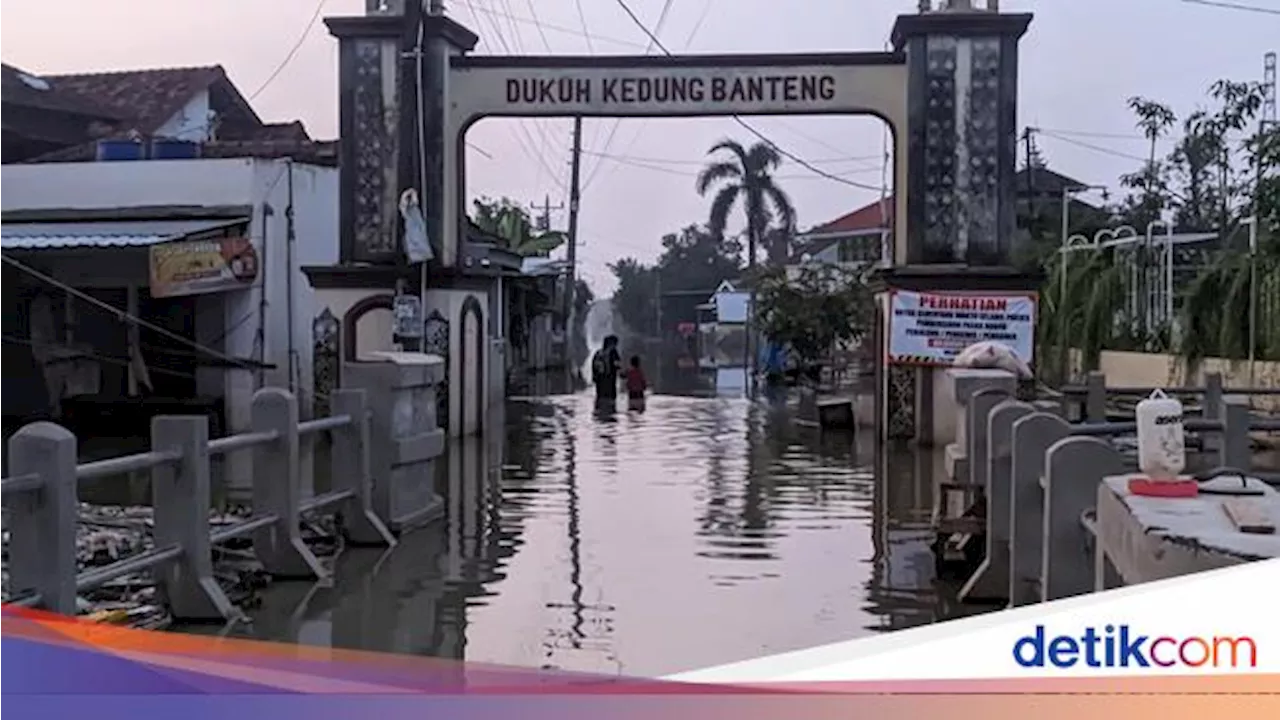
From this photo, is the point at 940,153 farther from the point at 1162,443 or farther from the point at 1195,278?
the point at 1162,443

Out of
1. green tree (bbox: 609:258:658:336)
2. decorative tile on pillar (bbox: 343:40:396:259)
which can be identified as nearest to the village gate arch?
decorative tile on pillar (bbox: 343:40:396:259)

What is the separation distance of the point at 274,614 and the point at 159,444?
0.93 meters

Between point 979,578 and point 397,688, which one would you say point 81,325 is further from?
point 397,688

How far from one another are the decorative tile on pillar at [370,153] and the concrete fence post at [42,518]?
1130cm

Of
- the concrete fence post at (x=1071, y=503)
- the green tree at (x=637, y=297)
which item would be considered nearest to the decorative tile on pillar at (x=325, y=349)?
the concrete fence post at (x=1071, y=503)

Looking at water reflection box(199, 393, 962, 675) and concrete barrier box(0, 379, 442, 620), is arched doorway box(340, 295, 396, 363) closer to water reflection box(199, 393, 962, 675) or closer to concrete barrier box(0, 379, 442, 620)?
water reflection box(199, 393, 962, 675)

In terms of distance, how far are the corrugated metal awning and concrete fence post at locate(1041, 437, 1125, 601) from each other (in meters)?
9.20

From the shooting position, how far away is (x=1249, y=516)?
329 centimetres

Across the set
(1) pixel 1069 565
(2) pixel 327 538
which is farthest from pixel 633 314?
(1) pixel 1069 565

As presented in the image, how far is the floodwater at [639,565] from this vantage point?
452cm

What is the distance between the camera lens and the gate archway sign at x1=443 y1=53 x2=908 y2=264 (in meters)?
16.3

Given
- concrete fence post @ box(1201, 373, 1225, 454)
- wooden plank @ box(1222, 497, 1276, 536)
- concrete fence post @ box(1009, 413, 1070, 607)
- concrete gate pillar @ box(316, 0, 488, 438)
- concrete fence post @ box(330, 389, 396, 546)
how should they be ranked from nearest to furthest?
wooden plank @ box(1222, 497, 1276, 536) → concrete fence post @ box(1009, 413, 1070, 607) → concrete fence post @ box(1201, 373, 1225, 454) → concrete fence post @ box(330, 389, 396, 546) → concrete gate pillar @ box(316, 0, 488, 438)

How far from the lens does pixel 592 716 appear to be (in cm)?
288

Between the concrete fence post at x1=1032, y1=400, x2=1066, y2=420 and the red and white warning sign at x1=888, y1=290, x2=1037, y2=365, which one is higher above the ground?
the red and white warning sign at x1=888, y1=290, x2=1037, y2=365
